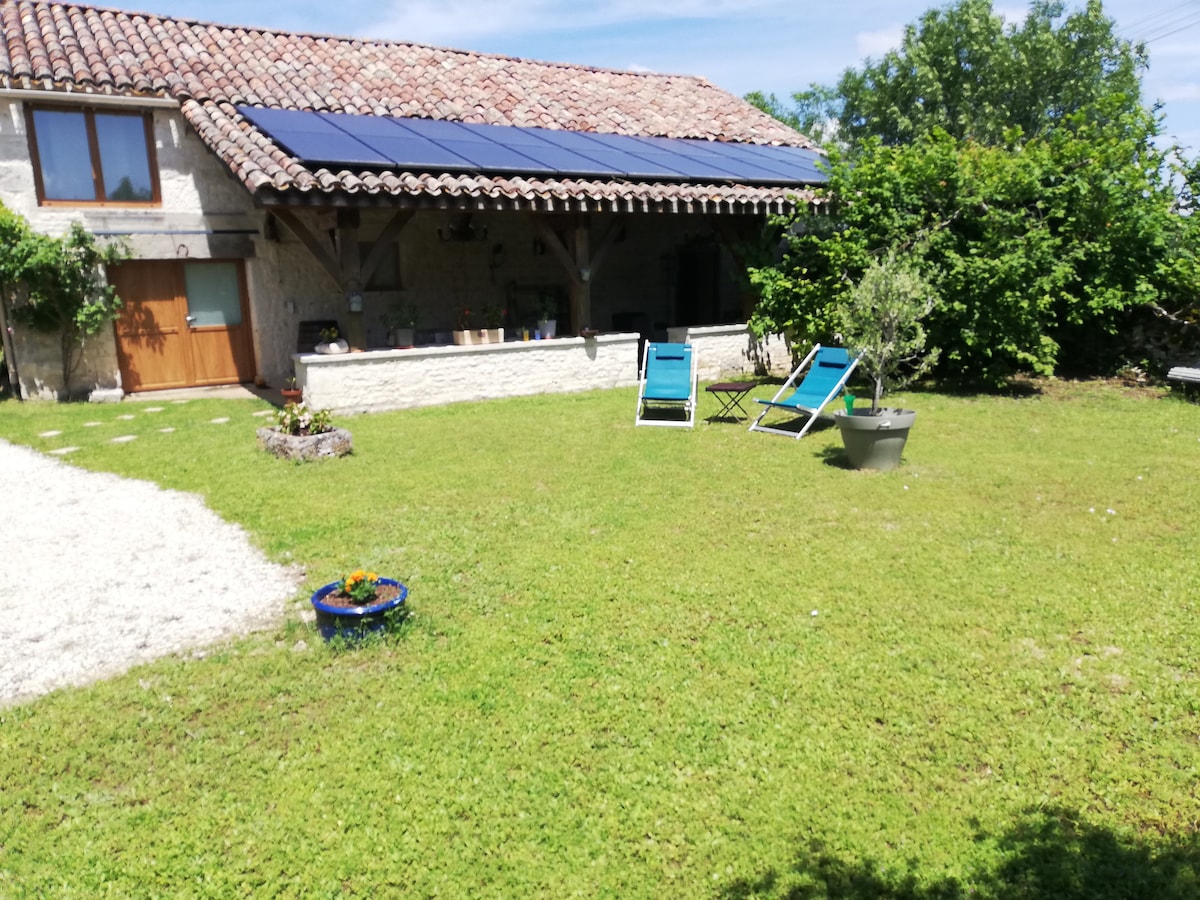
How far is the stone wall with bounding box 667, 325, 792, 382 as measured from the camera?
13.1m

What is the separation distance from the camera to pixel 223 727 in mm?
3506

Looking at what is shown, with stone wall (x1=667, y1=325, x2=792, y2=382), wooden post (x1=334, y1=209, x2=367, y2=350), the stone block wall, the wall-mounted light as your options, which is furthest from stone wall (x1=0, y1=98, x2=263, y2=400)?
stone wall (x1=667, y1=325, x2=792, y2=382)

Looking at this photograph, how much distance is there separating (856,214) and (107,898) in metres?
11.6

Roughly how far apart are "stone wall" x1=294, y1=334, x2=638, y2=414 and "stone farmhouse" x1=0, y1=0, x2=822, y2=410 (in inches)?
1.2

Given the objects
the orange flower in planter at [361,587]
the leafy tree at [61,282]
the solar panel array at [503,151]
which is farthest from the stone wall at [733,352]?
the orange flower in planter at [361,587]

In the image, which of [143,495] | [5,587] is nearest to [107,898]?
[5,587]

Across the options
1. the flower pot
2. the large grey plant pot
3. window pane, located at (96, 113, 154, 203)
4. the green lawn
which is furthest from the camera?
window pane, located at (96, 113, 154, 203)

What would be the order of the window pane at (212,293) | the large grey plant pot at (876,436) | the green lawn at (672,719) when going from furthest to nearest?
the window pane at (212,293) < the large grey plant pot at (876,436) < the green lawn at (672,719)

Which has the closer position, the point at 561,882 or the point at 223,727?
the point at 561,882

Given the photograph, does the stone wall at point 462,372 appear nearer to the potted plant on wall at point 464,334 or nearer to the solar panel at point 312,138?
the potted plant on wall at point 464,334

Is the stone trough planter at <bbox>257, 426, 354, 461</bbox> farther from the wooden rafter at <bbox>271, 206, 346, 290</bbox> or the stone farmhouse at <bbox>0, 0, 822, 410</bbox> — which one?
the wooden rafter at <bbox>271, 206, 346, 290</bbox>

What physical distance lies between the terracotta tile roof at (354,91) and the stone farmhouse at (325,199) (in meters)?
0.05

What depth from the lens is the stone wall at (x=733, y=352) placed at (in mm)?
13133

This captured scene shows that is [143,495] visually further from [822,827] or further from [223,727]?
[822,827]
